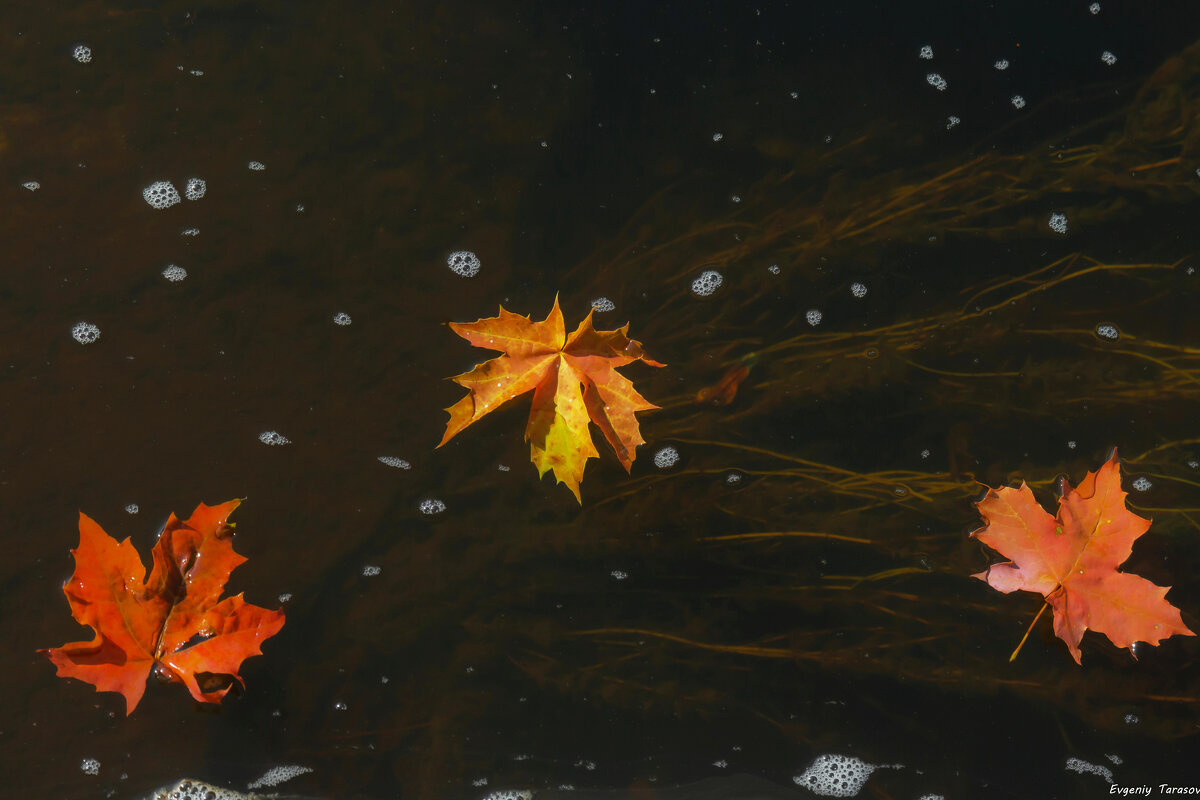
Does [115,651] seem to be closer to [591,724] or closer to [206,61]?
[591,724]

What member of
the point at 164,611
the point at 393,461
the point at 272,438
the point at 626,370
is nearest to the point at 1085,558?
the point at 626,370

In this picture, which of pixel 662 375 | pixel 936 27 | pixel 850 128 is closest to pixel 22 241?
pixel 662 375

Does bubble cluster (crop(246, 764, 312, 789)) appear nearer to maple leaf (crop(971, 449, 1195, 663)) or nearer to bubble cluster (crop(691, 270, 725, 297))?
bubble cluster (crop(691, 270, 725, 297))

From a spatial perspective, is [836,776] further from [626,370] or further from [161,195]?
[161,195]

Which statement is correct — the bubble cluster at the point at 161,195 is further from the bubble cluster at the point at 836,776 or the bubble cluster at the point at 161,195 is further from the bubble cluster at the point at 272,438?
the bubble cluster at the point at 836,776

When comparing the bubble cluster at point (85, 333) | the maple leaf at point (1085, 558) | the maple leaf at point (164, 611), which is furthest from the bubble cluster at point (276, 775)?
the maple leaf at point (1085, 558)

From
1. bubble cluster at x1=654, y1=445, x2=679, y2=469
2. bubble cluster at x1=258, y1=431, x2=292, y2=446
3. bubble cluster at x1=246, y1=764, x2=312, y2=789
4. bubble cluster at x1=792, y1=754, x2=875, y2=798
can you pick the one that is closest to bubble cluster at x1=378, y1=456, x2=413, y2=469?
bubble cluster at x1=258, y1=431, x2=292, y2=446

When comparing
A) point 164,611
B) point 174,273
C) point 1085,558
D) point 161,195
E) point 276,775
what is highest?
point 161,195
